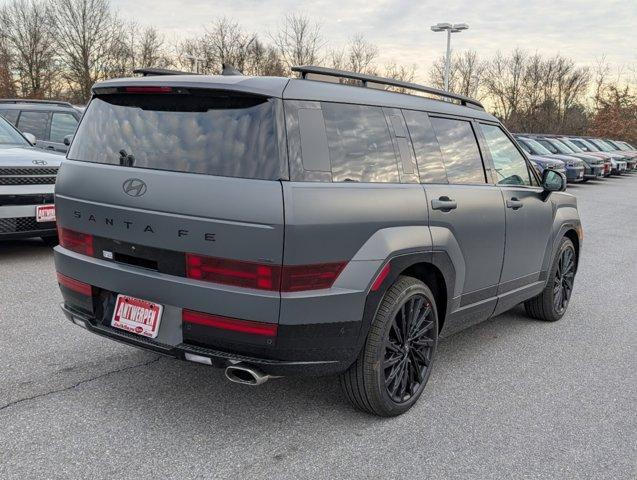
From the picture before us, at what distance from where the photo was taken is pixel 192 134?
292 centimetres

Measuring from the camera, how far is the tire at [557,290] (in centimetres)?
524

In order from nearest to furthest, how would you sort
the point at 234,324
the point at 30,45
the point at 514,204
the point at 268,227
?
the point at 268,227 → the point at 234,324 → the point at 514,204 → the point at 30,45

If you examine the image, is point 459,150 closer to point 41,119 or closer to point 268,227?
point 268,227

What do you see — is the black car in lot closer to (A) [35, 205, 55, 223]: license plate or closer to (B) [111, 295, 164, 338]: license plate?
(A) [35, 205, 55, 223]: license plate

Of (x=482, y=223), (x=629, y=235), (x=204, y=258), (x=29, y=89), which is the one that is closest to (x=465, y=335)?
(x=482, y=223)

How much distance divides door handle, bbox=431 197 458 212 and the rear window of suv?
1163 millimetres

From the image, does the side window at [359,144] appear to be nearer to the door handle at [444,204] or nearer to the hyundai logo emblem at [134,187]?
the door handle at [444,204]

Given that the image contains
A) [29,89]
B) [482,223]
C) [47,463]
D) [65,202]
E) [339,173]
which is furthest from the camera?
[29,89]

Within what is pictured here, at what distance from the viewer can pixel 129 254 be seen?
118 inches

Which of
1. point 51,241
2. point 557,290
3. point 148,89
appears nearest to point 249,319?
point 148,89

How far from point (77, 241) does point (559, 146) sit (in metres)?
22.8

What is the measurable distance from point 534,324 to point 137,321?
12.1ft

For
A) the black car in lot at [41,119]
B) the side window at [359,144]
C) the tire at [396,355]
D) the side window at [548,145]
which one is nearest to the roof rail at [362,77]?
the side window at [359,144]

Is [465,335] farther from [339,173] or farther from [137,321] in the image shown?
[137,321]
